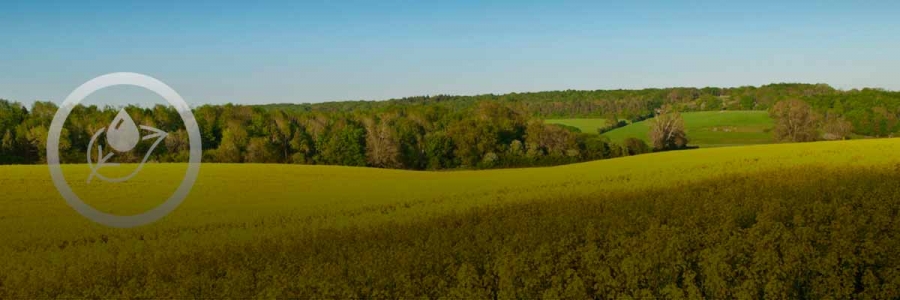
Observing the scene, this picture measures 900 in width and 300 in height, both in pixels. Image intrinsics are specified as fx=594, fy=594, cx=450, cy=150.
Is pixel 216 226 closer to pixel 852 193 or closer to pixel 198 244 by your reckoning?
pixel 198 244

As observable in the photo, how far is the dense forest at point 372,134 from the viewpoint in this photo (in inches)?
2734

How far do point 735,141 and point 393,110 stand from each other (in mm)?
57796

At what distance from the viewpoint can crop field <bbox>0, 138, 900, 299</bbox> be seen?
8.87 meters

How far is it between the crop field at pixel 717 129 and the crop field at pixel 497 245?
277 feet

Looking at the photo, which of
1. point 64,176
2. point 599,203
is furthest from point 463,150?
point 599,203

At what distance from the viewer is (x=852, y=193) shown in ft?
51.5

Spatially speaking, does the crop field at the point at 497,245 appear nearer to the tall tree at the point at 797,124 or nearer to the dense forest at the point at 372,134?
the dense forest at the point at 372,134

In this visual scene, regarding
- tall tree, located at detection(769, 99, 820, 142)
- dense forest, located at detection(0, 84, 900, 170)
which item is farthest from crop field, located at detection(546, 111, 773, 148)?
dense forest, located at detection(0, 84, 900, 170)

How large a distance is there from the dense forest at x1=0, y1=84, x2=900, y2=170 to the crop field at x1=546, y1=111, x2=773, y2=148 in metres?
9.95

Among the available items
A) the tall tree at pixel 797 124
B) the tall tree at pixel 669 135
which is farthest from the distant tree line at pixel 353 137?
the tall tree at pixel 797 124

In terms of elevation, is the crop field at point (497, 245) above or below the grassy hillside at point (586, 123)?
above

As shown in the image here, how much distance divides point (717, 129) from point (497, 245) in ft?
374

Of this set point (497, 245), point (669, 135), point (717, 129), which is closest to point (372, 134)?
point (669, 135)

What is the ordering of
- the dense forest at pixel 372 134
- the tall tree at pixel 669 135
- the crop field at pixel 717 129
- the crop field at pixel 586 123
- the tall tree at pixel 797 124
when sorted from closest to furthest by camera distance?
1. the dense forest at pixel 372 134
2. the tall tree at pixel 797 124
3. the tall tree at pixel 669 135
4. the crop field at pixel 717 129
5. the crop field at pixel 586 123
